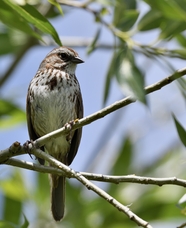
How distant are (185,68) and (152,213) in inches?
90.7

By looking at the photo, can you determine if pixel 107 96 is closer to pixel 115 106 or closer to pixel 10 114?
pixel 115 106

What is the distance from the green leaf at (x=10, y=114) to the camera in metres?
5.16

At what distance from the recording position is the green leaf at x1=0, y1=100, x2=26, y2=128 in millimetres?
5160

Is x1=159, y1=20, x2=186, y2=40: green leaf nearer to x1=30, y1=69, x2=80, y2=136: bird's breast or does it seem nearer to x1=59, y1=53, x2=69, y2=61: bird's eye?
x1=30, y1=69, x2=80, y2=136: bird's breast

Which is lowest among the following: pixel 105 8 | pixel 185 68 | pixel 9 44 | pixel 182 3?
pixel 185 68

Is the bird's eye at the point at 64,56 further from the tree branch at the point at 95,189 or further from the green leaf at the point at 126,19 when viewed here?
the tree branch at the point at 95,189

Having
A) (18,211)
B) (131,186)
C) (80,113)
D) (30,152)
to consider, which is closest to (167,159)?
(131,186)

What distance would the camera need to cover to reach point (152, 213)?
4867 millimetres

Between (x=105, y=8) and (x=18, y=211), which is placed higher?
(x=105, y=8)

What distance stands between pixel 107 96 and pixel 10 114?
2.01 m

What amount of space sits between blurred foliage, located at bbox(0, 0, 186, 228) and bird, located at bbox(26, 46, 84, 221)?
0.26 m

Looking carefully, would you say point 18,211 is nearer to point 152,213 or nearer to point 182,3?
point 152,213

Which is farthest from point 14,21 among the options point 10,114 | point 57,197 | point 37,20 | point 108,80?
point 57,197

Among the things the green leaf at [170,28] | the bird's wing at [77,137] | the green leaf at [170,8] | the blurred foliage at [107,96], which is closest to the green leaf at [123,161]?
the blurred foliage at [107,96]
